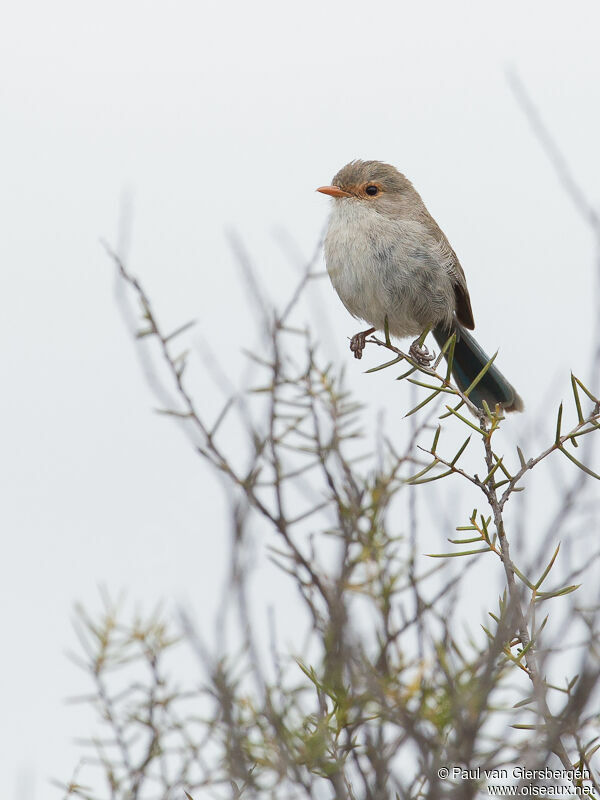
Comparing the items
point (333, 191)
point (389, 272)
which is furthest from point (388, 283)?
point (333, 191)

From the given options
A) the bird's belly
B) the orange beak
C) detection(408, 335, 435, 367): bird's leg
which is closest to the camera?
detection(408, 335, 435, 367): bird's leg

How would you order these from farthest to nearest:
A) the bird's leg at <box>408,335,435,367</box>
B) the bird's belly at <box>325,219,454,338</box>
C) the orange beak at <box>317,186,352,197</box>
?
the orange beak at <box>317,186,352,197</box>, the bird's belly at <box>325,219,454,338</box>, the bird's leg at <box>408,335,435,367</box>

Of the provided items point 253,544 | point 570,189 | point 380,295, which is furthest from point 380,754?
point 380,295

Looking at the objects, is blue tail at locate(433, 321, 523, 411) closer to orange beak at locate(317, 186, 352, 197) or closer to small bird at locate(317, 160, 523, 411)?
small bird at locate(317, 160, 523, 411)

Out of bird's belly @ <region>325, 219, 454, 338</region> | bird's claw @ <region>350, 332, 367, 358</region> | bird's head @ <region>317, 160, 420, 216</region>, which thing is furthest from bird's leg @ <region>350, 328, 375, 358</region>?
bird's head @ <region>317, 160, 420, 216</region>

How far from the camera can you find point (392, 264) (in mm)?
5641

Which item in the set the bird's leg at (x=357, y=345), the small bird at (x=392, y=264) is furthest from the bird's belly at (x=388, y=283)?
the bird's leg at (x=357, y=345)

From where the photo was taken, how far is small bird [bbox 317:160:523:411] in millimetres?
5625

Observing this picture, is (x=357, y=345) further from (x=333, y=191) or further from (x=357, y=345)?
(x=333, y=191)

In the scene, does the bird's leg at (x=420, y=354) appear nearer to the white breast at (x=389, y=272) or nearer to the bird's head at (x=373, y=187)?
the white breast at (x=389, y=272)

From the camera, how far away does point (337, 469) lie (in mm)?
2486

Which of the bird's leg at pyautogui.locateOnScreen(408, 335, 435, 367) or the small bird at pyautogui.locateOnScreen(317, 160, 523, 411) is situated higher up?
the small bird at pyautogui.locateOnScreen(317, 160, 523, 411)

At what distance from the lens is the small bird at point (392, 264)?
18.5 ft

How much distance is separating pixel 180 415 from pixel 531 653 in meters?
0.96
